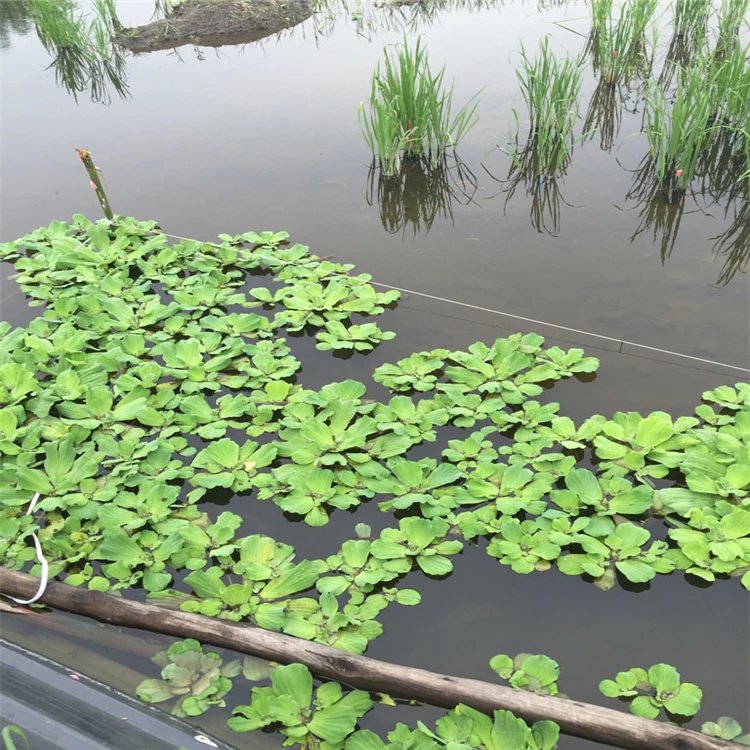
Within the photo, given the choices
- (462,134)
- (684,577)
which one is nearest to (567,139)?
(462,134)

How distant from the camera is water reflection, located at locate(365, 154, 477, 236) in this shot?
3340mm

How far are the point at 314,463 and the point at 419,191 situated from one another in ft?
6.42

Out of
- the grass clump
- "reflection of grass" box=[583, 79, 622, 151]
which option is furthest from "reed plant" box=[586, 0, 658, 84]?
the grass clump

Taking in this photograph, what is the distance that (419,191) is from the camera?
3.52 m

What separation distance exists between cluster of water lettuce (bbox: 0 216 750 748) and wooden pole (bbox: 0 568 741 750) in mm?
68

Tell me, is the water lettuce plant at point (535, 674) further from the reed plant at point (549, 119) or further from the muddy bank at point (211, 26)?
the muddy bank at point (211, 26)

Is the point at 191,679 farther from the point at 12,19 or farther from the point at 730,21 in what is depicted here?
the point at 12,19

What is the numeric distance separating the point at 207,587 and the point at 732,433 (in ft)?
4.83

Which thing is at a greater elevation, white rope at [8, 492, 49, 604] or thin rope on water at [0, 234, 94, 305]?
thin rope on water at [0, 234, 94, 305]

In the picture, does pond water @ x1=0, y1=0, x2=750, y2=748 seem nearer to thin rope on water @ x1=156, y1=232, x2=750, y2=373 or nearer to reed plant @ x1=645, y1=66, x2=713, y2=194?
thin rope on water @ x1=156, y1=232, x2=750, y2=373

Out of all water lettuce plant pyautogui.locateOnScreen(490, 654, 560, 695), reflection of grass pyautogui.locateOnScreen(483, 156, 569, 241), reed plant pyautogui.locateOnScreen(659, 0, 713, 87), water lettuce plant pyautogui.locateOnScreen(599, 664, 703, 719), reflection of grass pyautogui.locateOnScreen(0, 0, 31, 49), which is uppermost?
reflection of grass pyautogui.locateOnScreen(0, 0, 31, 49)

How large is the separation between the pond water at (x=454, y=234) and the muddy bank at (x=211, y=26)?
22 cm

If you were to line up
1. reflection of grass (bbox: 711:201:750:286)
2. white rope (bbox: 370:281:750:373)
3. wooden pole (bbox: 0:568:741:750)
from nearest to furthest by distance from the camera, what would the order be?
wooden pole (bbox: 0:568:741:750)
white rope (bbox: 370:281:750:373)
reflection of grass (bbox: 711:201:750:286)

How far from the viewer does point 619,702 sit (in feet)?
4.84
